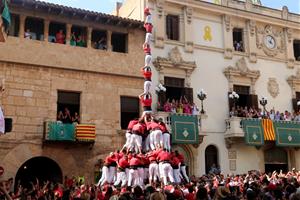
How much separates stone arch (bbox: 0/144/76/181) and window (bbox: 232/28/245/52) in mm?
13291

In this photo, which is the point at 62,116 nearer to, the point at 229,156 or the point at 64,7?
the point at 64,7

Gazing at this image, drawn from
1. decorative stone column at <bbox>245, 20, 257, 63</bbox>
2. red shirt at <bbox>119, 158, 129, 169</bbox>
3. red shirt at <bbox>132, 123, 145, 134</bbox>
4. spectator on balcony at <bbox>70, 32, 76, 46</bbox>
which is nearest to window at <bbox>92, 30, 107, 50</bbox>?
spectator on balcony at <bbox>70, 32, 76, 46</bbox>

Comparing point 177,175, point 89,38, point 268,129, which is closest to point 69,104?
point 89,38

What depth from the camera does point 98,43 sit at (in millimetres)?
22672

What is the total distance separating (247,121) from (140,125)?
988 centimetres

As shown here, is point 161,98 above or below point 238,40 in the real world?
below

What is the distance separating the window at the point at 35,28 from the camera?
68.9ft

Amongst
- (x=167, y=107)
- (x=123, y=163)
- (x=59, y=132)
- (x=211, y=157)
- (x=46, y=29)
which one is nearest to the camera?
(x=123, y=163)

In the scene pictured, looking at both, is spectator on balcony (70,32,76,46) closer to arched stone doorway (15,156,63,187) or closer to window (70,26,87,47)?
window (70,26,87,47)

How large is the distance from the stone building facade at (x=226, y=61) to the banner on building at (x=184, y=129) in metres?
0.78

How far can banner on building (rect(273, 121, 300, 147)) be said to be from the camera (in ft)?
80.6

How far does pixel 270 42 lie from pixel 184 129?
10059mm

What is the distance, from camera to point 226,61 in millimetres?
25891

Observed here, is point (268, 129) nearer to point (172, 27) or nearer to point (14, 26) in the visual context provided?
point (172, 27)
